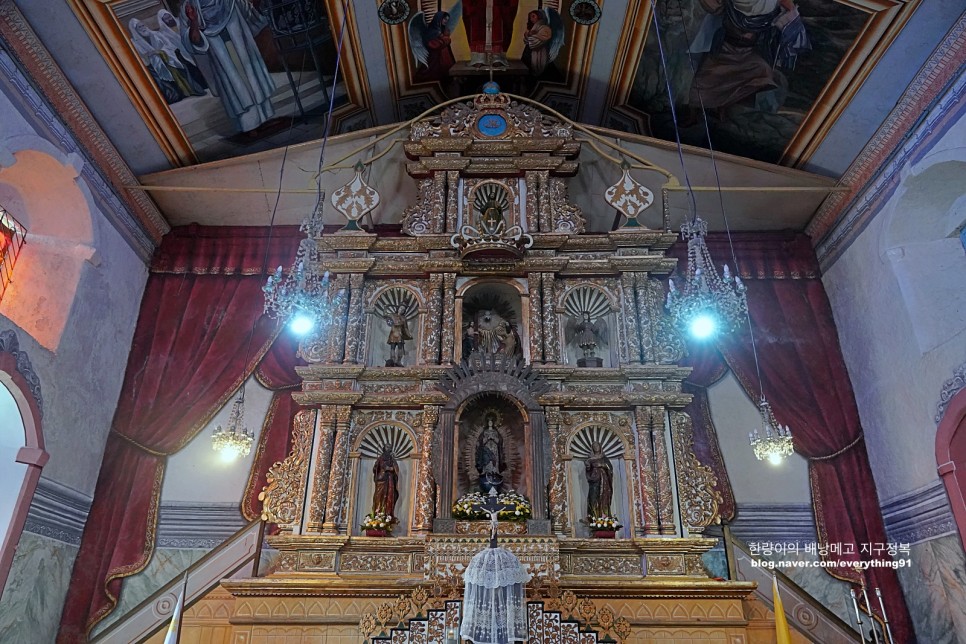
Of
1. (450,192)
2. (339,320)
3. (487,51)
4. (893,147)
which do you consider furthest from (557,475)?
(487,51)

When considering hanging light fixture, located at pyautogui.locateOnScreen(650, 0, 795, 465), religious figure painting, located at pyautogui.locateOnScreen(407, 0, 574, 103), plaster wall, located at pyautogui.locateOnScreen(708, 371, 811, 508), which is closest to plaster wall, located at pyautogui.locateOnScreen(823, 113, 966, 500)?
plaster wall, located at pyautogui.locateOnScreen(708, 371, 811, 508)

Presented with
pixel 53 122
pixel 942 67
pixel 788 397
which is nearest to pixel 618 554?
pixel 788 397

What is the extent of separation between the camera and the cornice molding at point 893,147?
730 cm

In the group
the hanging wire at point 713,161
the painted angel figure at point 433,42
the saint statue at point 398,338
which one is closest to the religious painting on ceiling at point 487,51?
the painted angel figure at point 433,42

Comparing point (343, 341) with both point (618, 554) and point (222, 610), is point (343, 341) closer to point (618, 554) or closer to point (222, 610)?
point (222, 610)

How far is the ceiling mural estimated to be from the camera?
7863 mm

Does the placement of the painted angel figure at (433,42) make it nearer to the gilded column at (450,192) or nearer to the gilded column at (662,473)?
the gilded column at (450,192)

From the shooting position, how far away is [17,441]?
294 inches

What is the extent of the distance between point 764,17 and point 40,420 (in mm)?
9737

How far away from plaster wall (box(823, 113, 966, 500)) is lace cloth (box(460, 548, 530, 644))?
518cm

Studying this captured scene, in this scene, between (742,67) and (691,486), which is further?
(742,67)

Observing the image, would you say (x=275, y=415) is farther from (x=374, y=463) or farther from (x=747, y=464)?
(x=747, y=464)

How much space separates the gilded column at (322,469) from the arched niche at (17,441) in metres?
3.03

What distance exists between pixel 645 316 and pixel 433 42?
4983mm
